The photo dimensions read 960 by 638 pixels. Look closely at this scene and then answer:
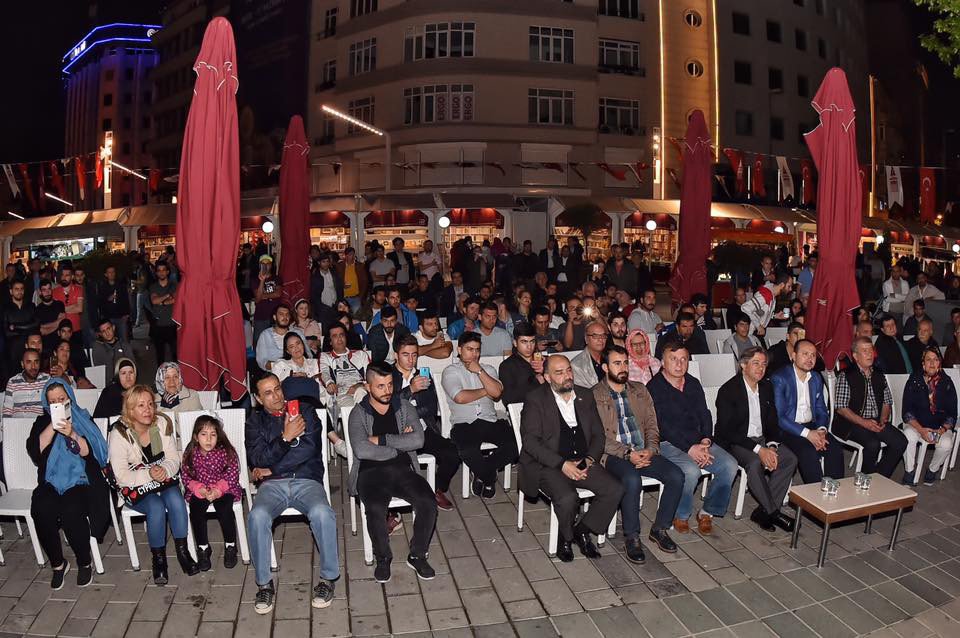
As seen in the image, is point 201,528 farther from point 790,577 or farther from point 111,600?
point 790,577

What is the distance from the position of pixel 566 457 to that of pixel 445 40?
1013 inches

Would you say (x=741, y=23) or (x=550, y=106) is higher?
(x=741, y=23)

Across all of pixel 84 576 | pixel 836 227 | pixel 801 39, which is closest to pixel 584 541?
pixel 84 576

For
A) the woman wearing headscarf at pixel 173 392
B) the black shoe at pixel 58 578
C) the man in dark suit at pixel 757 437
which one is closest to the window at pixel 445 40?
the man in dark suit at pixel 757 437

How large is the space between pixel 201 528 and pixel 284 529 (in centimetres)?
80

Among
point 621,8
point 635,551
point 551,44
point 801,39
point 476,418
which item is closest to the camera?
point 635,551

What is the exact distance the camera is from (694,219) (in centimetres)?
1120

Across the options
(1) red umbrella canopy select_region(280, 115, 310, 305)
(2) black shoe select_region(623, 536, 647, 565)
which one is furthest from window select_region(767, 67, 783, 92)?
(2) black shoe select_region(623, 536, 647, 565)

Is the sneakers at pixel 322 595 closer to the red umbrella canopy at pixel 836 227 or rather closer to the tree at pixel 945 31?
the red umbrella canopy at pixel 836 227

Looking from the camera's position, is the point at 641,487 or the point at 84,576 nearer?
the point at 84,576

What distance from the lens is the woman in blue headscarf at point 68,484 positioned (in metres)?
4.86

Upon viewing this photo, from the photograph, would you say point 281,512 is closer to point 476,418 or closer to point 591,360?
point 476,418

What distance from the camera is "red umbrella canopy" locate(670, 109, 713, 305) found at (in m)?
10.8

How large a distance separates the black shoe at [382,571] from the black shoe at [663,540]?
2.08 m
